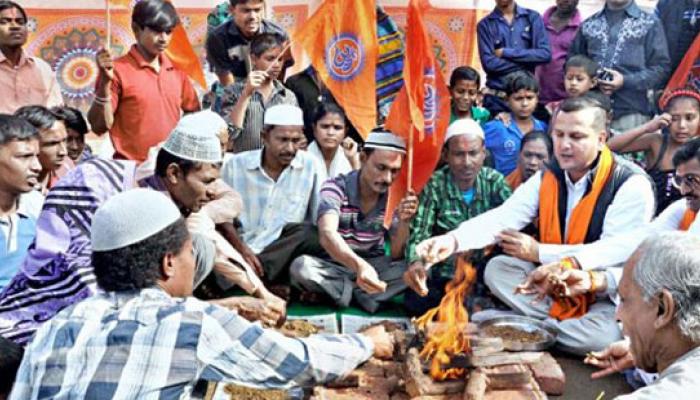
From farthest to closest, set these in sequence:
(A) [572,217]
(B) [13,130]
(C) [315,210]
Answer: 1. (C) [315,210]
2. (A) [572,217]
3. (B) [13,130]

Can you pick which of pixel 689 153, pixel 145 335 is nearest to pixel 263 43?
pixel 689 153

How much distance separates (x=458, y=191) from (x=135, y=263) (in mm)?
3897

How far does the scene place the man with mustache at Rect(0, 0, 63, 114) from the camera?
7.42 meters

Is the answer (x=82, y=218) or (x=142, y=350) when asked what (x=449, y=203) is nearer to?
(x=82, y=218)

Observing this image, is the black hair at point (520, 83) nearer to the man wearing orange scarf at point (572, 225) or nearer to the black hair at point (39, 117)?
the man wearing orange scarf at point (572, 225)

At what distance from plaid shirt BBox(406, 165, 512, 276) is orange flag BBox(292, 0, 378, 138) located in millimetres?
1039

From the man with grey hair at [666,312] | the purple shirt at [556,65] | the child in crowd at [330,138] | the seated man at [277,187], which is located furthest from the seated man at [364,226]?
the man with grey hair at [666,312]

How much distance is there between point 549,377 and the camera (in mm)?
4945

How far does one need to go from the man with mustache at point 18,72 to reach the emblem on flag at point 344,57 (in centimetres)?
255

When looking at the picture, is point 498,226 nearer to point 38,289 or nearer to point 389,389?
point 389,389

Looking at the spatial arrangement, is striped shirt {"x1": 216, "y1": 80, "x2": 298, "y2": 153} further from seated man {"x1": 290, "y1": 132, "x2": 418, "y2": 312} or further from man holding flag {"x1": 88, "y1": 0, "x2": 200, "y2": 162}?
seated man {"x1": 290, "y1": 132, "x2": 418, "y2": 312}

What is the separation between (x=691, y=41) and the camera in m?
8.08

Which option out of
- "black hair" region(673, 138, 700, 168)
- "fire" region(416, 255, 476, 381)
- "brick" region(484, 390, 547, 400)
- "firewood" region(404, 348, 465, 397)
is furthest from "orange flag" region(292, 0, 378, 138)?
"brick" region(484, 390, 547, 400)

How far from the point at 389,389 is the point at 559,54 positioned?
4839mm
